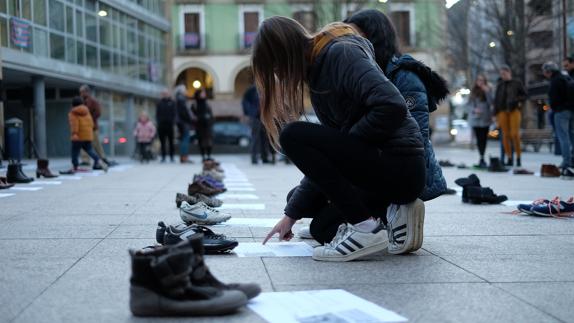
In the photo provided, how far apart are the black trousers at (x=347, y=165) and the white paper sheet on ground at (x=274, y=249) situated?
41 cm

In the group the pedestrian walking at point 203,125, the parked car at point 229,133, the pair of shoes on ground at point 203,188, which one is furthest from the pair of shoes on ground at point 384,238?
the parked car at point 229,133

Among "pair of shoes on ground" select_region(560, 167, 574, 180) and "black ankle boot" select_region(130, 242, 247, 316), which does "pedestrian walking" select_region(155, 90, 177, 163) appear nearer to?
"pair of shoes on ground" select_region(560, 167, 574, 180)

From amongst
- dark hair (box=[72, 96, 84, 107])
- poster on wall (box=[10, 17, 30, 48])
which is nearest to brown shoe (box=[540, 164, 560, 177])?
dark hair (box=[72, 96, 84, 107])

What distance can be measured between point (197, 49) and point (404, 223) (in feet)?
143

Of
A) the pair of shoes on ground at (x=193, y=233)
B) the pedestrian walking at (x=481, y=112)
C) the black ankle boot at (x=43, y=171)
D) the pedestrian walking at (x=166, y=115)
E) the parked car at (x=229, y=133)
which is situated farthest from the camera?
the parked car at (x=229, y=133)

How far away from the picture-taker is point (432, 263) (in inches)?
165

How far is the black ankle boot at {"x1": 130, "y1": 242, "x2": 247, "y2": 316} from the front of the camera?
2912 mm

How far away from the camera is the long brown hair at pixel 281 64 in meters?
4.10

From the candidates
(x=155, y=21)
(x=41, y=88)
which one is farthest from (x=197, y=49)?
(x=41, y=88)

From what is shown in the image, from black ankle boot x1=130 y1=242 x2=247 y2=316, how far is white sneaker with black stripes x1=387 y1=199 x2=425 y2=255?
1622 mm

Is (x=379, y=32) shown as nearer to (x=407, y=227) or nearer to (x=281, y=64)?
(x=281, y=64)

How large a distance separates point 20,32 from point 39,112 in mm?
3156

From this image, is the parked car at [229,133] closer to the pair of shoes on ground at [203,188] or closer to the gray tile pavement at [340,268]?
the pair of shoes on ground at [203,188]

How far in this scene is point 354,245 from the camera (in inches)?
163
